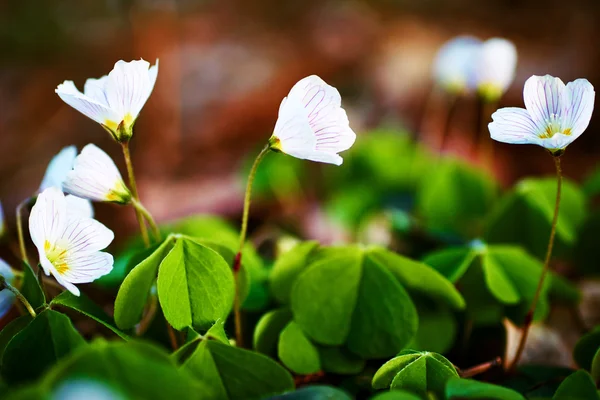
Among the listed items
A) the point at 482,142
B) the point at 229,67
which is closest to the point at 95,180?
the point at 482,142

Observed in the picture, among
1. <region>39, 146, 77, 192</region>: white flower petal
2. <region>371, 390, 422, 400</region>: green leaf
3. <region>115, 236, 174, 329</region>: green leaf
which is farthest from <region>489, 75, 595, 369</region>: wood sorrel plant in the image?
<region>39, 146, 77, 192</region>: white flower petal

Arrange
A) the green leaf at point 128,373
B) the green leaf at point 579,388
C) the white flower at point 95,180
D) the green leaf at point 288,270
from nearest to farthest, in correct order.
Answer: the green leaf at point 128,373
the green leaf at point 579,388
the white flower at point 95,180
the green leaf at point 288,270

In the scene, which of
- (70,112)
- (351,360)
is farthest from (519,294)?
(70,112)

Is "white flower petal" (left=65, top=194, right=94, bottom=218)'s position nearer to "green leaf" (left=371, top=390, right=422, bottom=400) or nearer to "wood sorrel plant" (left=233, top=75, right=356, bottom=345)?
"wood sorrel plant" (left=233, top=75, right=356, bottom=345)

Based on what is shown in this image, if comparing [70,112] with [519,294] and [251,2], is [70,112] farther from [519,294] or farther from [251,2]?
[519,294]

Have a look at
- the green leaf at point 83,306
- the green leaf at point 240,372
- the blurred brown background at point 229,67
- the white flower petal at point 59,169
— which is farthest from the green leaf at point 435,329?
the blurred brown background at point 229,67

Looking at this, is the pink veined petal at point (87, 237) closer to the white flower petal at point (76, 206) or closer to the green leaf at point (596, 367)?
the white flower petal at point (76, 206)

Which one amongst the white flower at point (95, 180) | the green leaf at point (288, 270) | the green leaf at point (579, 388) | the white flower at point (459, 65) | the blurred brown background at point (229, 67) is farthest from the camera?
the blurred brown background at point (229, 67)
